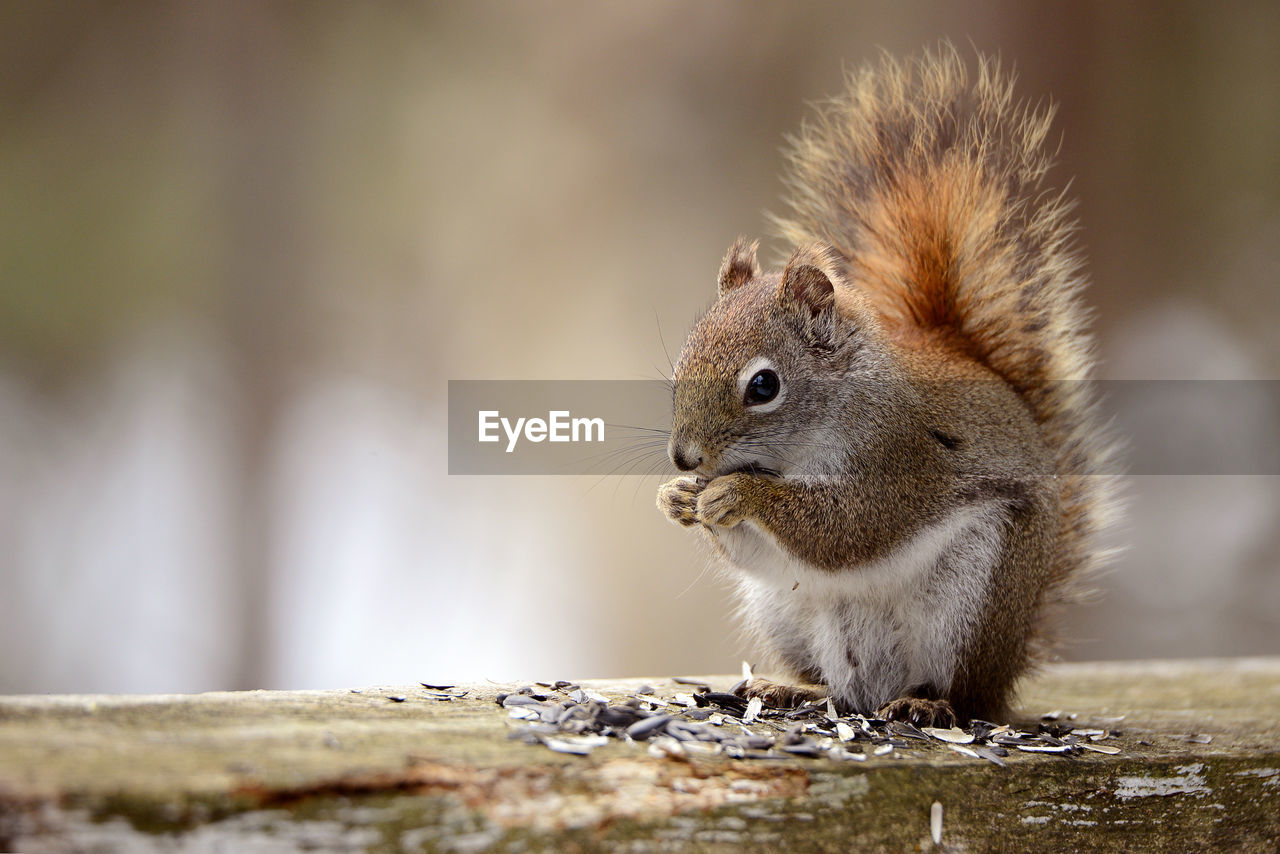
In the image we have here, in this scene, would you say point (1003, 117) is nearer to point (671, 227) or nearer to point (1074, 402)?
point (1074, 402)

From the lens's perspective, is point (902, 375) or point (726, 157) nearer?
point (902, 375)

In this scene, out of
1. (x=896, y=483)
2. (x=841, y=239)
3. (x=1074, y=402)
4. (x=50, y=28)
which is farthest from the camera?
(x=50, y=28)

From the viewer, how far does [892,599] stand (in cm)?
152

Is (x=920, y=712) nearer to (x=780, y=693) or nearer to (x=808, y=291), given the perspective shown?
(x=780, y=693)

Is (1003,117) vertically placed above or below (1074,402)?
above

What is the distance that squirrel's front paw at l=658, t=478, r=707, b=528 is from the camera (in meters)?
1.53

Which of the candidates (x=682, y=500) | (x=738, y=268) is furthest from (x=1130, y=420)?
(x=682, y=500)

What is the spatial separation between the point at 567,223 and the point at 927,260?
5.89ft

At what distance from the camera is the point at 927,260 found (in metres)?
1.77

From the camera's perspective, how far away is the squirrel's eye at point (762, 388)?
1.54 meters

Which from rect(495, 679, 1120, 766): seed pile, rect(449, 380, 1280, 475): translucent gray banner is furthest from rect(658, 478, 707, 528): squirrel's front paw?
rect(449, 380, 1280, 475): translucent gray banner

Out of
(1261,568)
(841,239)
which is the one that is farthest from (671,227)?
(1261,568)

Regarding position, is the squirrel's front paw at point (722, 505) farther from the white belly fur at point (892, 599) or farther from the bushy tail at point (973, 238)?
the bushy tail at point (973, 238)

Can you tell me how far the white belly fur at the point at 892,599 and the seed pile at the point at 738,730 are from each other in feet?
0.26
